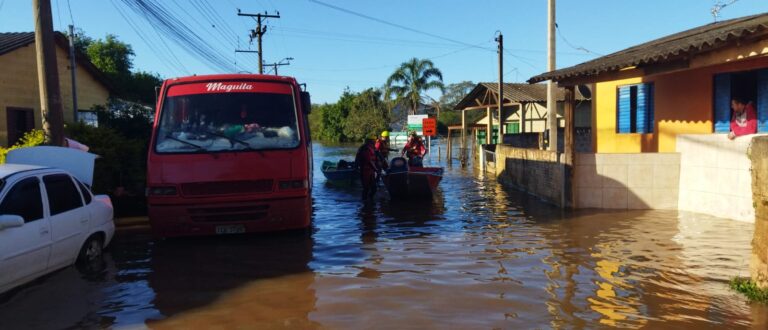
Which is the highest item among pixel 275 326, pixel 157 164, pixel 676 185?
pixel 157 164

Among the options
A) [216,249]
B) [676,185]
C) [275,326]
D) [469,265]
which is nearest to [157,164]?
[216,249]

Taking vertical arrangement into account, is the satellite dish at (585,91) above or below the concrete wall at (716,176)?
above

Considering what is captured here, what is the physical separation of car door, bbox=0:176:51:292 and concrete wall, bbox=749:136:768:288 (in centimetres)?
734

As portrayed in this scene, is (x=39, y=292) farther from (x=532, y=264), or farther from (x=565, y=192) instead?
(x=565, y=192)

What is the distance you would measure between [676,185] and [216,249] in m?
9.07

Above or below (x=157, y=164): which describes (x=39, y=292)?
below

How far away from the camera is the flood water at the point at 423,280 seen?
16.8ft

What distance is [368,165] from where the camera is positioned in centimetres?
1416

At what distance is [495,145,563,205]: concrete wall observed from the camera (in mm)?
12555

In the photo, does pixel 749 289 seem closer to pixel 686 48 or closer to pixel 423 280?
pixel 423 280

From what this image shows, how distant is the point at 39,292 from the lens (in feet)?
19.7

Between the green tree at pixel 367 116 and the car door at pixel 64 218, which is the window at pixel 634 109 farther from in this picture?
the green tree at pixel 367 116

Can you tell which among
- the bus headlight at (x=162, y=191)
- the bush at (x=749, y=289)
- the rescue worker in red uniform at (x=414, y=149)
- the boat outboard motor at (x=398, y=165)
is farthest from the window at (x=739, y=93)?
the bus headlight at (x=162, y=191)

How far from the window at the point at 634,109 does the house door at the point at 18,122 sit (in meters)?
17.4
